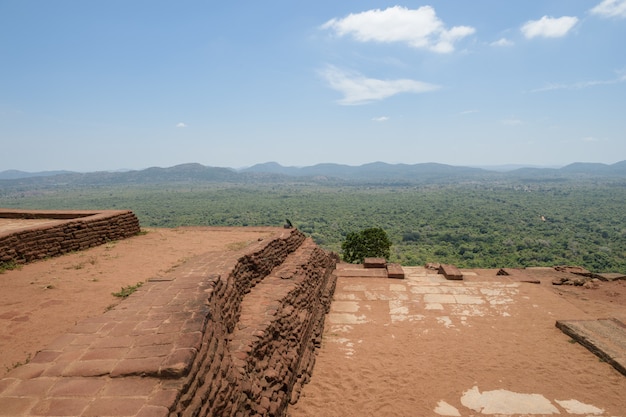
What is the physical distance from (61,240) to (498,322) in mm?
9726

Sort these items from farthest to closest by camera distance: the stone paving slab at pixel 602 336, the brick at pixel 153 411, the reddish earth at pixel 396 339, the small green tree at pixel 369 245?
the small green tree at pixel 369 245 < the stone paving slab at pixel 602 336 < the reddish earth at pixel 396 339 < the brick at pixel 153 411

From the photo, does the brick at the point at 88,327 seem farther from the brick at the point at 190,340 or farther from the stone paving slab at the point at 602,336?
the stone paving slab at the point at 602,336

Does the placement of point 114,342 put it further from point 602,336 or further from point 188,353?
point 602,336

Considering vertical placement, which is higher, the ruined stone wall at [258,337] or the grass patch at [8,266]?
the grass patch at [8,266]

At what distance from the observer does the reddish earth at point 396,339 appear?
4.90 m

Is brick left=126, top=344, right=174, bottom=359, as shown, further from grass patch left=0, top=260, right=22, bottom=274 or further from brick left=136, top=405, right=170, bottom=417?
grass patch left=0, top=260, right=22, bottom=274

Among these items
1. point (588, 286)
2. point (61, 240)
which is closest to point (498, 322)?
point (588, 286)

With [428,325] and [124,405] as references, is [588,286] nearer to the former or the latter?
[428,325]

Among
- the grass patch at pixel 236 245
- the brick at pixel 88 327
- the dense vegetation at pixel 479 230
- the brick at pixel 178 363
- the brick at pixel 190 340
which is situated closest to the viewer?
the brick at pixel 178 363

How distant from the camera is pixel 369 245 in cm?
1831

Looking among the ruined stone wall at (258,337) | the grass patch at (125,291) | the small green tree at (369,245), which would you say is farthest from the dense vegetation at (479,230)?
the grass patch at (125,291)

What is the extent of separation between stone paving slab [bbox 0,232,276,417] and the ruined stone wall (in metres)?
0.16

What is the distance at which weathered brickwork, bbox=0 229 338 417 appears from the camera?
2672 mm

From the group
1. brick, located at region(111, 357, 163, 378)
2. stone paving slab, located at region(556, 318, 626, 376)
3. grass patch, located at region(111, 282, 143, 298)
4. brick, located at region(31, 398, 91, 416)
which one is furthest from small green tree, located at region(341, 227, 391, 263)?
brick, located at region(31, 398, 91, 416)
